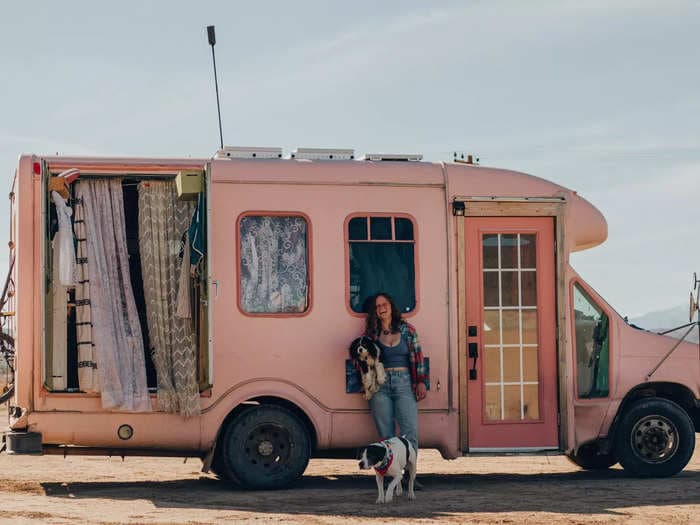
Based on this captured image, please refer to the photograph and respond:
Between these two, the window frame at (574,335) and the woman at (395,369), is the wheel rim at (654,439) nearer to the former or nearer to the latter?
the window frame at (574,335)

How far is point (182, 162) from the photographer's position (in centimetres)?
1076

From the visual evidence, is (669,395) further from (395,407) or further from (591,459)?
(395,407)

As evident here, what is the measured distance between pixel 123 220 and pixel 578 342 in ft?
14.0

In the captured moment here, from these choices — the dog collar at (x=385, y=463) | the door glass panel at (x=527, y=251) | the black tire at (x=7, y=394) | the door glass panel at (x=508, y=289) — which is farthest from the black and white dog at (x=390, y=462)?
the black tire at (x=7, y=394)

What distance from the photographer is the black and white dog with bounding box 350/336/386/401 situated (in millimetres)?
10648

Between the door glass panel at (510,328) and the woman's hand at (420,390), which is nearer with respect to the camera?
the woman's hand at (420,390)

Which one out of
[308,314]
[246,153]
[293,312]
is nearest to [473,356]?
[308,314]

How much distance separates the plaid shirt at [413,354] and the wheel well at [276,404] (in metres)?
0.90

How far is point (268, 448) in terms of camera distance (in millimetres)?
10656

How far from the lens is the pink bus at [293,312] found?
34.1 ft

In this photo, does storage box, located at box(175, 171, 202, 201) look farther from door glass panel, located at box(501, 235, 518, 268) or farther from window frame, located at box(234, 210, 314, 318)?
door glass panel, located at box(501, 235, 518, 268)

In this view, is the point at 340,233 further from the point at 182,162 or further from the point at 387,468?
the point at 387,468

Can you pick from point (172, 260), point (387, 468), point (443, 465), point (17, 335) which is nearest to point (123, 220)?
point (172, 260)

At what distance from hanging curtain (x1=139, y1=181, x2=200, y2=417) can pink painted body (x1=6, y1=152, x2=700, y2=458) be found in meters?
0.17
